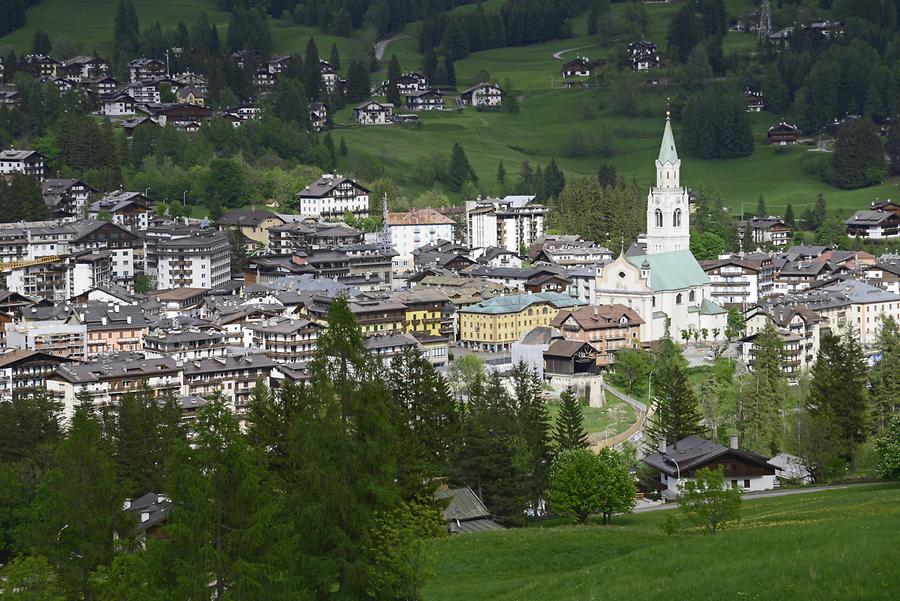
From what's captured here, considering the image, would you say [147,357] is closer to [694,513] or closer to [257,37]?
[694,513]

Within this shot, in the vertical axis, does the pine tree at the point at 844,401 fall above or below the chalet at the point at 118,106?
below

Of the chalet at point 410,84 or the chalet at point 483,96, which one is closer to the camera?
the chalet at point 410,84

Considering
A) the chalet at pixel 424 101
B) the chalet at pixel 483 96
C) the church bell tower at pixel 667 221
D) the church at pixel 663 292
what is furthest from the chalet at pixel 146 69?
the church at pixel 663 292

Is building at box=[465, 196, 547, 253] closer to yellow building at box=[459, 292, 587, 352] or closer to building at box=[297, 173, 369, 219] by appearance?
building at box=[297, 173, 369, 219]

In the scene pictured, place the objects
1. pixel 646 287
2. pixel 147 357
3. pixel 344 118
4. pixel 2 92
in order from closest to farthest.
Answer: pixel 147 357 → pixel 646 287 → pixel 2 92 → pixel 344 118

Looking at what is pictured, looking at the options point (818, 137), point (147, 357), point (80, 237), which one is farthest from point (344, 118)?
point (147, 357)

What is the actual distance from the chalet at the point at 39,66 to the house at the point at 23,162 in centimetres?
3611

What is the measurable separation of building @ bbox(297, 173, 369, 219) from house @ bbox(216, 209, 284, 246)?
19.4 ft

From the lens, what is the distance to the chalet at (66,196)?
124 metres

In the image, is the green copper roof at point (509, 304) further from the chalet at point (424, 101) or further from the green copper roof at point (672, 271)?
the chalet at point (424, 101)

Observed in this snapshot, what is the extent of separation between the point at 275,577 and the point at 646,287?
6674 cm

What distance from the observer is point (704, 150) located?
172375 mm

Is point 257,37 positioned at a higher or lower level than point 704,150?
higher

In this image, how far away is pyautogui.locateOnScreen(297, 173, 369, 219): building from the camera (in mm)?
131625
